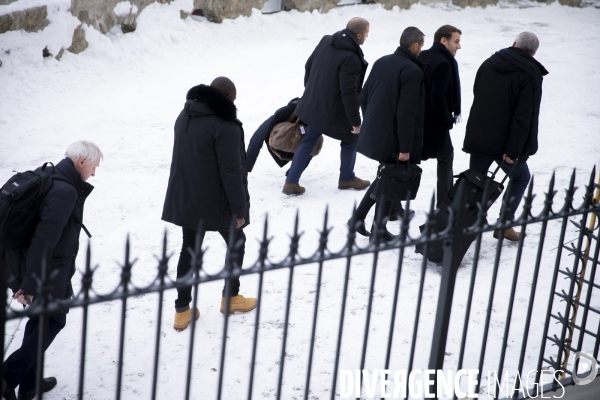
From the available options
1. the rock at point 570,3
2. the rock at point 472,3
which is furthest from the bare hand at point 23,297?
the rock at point 570,3

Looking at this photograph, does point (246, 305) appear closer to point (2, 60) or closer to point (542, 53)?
point (2, 60)

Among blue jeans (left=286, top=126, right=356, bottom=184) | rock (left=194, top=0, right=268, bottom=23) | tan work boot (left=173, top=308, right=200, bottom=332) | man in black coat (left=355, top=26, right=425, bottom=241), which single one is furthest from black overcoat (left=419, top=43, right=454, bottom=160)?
rock (left=194, top=0, right=268, bottom=23)

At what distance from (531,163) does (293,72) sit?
3.85 metres

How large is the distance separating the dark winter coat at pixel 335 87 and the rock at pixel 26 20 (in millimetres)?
4348

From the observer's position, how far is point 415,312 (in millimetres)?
4070

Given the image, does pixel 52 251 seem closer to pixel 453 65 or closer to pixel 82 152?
pixel 82 152

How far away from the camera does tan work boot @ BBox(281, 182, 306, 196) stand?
6.47 meters

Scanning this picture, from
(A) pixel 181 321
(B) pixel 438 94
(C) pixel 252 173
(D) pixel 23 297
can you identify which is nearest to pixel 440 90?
(B) pixel 438 94

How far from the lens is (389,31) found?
12.5m

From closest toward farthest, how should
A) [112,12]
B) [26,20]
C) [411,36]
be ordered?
1. [411,36]
2. [26,20]
3. [112,12]

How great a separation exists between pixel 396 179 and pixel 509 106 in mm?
994

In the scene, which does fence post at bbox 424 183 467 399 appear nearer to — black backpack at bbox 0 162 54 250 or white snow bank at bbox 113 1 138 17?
black backpack at bbox 0 162 54 250

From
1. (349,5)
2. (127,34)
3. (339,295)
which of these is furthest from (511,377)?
(349,5)

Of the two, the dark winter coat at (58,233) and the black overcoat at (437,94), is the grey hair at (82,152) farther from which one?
the black overcoat at (437,94)
